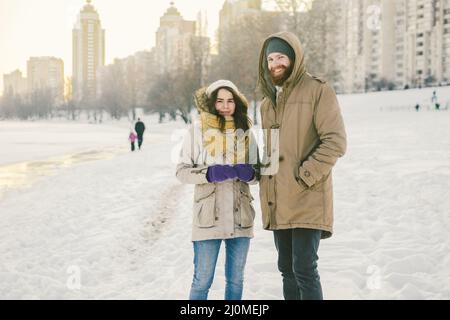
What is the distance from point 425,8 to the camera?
283 feet

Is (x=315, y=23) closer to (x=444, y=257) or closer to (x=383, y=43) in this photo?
(x=444, y=257)

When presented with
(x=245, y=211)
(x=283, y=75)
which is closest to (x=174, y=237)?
(x=245, y=211)

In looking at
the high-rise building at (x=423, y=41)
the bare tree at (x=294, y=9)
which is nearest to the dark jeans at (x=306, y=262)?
the bare tree at (x=294, y=9)

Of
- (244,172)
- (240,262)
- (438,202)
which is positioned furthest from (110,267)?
(438,202)

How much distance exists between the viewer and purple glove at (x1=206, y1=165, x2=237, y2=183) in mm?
3564

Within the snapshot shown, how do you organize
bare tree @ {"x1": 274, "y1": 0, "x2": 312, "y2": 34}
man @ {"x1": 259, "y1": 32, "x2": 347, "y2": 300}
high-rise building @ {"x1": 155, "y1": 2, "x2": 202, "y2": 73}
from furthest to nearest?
high-rise building @ {"x1": 155, "y1": 2, "x2": 202, "y2": 73} < bare tree @ {"x1": 274, "y1": 0, "x2": 312, "y2": 34} < man @ {"x1": 259, "y1": 32, "x2": 347, "y2": 300}

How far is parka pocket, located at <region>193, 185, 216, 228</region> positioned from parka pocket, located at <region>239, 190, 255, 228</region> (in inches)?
8.2

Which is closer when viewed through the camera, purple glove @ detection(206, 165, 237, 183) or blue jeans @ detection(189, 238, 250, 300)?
purple glove @ detection(206, 165, 237, 183)

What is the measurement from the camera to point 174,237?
24.8 ft

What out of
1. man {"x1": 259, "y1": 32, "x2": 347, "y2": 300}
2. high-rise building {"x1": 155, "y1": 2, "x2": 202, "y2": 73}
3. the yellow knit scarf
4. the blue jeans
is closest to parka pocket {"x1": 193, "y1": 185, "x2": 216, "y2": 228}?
the blue jeans

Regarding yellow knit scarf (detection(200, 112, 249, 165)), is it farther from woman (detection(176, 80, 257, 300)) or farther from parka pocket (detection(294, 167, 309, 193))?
parka pocket (detection(294, 167, 309, 193))

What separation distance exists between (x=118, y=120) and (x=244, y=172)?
307 ft

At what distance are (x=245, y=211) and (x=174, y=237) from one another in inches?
157
